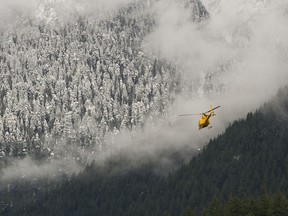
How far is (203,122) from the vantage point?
109 metres

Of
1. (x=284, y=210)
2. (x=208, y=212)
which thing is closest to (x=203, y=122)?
(x=284, y=210)

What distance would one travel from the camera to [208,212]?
502 feet

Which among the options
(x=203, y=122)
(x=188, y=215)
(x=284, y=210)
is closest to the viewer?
(x=203, y=122)

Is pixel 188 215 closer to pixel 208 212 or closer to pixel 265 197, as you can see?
pixel 208 212

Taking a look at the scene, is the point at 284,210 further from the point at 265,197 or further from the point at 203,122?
the point at 203,122

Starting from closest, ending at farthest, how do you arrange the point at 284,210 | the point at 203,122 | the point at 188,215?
the point at 203,122
the point at 284,210
the point at 188,215

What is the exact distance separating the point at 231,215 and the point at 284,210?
11665mm

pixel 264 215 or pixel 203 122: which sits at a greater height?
pixel 203 122

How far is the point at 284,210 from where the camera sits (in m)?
135

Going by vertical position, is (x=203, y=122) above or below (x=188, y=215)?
above

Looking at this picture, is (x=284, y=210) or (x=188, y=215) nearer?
(x=284, y=210)

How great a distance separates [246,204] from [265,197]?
14.7 ft

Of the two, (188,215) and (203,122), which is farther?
(188,215)

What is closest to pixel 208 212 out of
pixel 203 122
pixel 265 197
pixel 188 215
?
pixel 188 215
